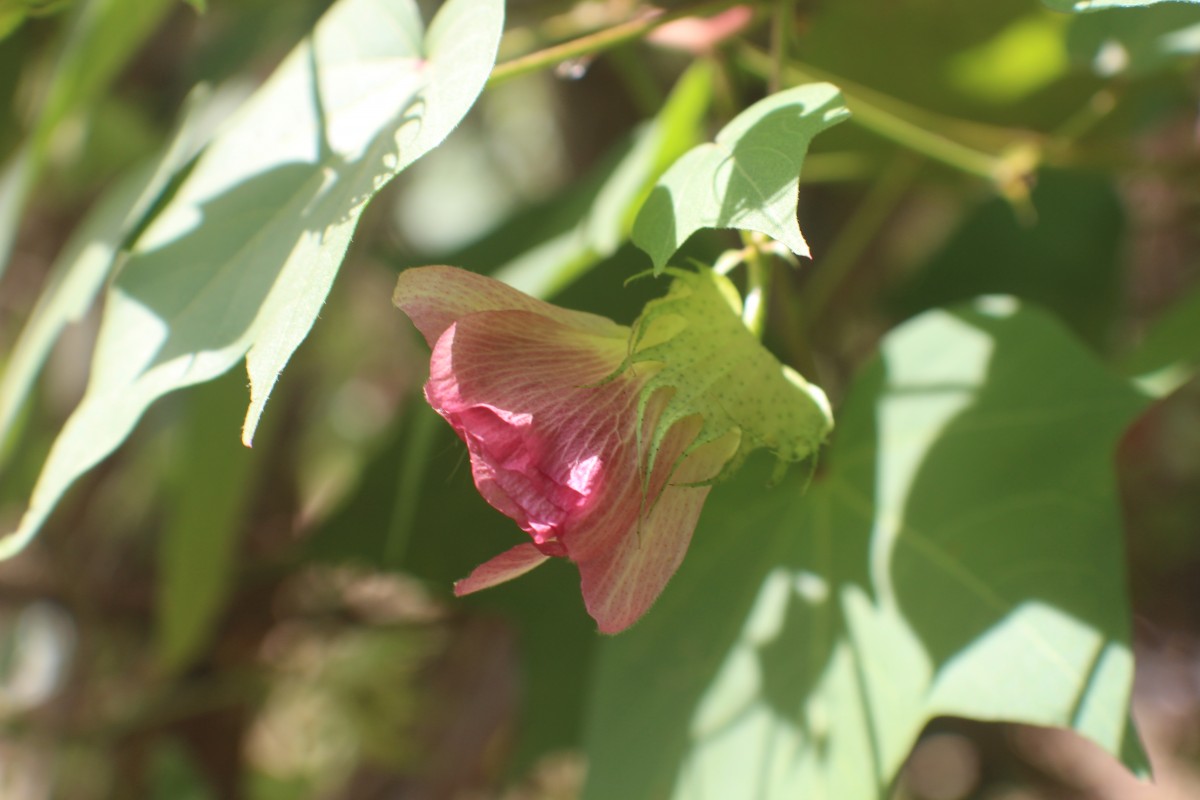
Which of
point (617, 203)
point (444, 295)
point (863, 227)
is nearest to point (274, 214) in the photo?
point (444, 295)

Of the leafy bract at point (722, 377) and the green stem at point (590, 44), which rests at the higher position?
Result: the green stem at point (590, 44)

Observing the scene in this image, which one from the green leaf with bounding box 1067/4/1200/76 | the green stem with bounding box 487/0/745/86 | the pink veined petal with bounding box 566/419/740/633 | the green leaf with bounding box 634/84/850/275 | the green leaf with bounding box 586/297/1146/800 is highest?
the green leaf with bounding box 634/84/850/275

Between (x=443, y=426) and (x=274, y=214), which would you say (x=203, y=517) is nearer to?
(x=443, y=426)

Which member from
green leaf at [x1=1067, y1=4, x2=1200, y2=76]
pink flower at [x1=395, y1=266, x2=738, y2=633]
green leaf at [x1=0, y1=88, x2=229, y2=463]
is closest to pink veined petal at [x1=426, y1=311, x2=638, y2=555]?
pink flower at [x1=395, y1=266, x2=738, y2=633]

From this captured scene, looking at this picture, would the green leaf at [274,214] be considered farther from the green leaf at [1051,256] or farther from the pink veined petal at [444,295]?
the green leaf at [1051,256]

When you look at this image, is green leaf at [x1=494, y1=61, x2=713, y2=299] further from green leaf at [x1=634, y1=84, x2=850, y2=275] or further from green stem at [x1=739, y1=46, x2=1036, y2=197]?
green leaf at [x1=634, y1=84, x2=850, y2=275]

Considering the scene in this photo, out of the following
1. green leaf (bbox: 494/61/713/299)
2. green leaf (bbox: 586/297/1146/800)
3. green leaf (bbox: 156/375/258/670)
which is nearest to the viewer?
green leaf (bbox: 586/297/1146/800)

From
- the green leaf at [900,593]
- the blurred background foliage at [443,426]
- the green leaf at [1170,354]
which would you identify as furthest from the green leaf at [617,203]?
the green leaf at [1170,354]

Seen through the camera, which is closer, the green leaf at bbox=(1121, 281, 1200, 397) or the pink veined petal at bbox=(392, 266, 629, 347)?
the pink veined petal at bbox=(392, 266, 629, 347)
